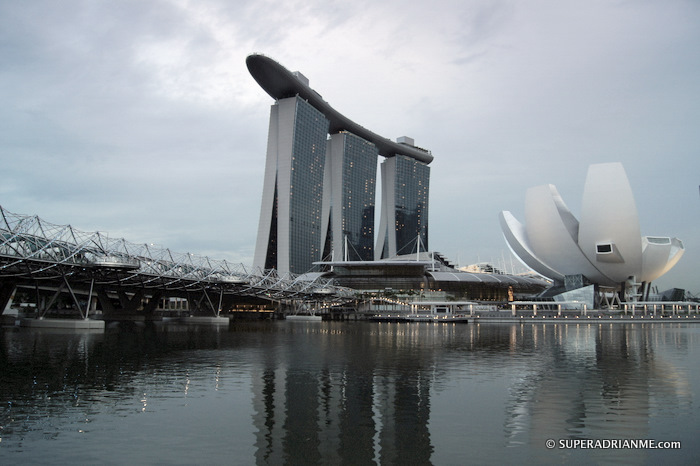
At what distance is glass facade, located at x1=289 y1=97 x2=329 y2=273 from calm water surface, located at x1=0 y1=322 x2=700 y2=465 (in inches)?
3917

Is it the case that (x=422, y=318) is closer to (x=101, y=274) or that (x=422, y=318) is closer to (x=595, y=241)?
(x=595, y=241)

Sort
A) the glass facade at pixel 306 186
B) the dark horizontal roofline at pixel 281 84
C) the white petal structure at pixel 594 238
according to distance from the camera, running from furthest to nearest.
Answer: the glass facade at pixel 306 186 → the dark horizontal roofline at pixel 281 84 → the white petal structure at pixel 594 238

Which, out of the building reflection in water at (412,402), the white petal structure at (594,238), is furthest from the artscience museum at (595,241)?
the building reflection in water at (412,402)

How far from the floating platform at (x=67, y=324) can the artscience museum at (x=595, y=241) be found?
6256cm

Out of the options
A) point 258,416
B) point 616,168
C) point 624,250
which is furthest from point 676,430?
point 624,250

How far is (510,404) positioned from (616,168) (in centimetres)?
6816

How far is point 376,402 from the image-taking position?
45.0 feet

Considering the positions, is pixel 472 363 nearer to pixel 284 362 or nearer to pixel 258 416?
pixel 284 362

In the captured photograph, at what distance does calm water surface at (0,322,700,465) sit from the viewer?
31.1 ft

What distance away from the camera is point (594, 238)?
261 feet

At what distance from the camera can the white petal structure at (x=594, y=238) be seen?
245 ft

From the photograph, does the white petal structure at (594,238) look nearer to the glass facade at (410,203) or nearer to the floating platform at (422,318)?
the floating platform at (422,318)

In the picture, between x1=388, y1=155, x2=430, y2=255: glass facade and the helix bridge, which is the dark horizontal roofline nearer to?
x1=388, y1=155, x2=430, y2=255: glass facade

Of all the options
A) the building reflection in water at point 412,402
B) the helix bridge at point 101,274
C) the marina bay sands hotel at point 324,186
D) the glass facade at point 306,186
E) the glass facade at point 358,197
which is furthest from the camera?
the glass facade at point 358,197
